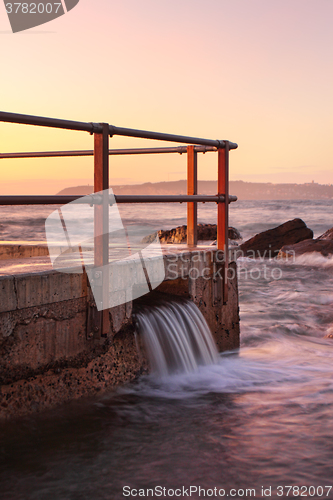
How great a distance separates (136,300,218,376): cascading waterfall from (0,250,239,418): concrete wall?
14 centimetres

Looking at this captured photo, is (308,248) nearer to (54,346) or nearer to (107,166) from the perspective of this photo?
(107,166)

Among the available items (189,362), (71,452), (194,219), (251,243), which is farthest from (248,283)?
(71,452)

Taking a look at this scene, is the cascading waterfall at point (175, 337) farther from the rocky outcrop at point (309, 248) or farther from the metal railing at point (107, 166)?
the rocky outcrop at point (309, 248)

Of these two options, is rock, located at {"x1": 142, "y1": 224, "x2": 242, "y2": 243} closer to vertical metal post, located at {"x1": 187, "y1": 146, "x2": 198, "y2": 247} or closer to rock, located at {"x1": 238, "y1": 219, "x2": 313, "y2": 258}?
rock, located at {"x1": 238, "y1": 219, "x2": 313, "y2": 258}

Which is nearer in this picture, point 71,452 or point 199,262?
point 71,452

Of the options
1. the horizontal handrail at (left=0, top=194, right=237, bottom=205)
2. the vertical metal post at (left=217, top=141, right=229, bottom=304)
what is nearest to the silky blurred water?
the vertical metal post at (left=217, top=141, right=229, bottom=304)

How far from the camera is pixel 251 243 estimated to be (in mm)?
15680

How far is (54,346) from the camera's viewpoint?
9.87 ft

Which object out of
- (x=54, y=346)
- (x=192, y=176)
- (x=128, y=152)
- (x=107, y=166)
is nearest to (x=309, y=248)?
(x=192, y=176)

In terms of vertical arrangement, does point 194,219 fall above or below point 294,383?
above

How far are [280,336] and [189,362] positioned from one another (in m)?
2.37

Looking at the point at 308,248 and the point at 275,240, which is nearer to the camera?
the point at 308,248

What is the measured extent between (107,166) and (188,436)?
1.71m

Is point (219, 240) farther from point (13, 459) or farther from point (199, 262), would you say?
point (13, 459)
